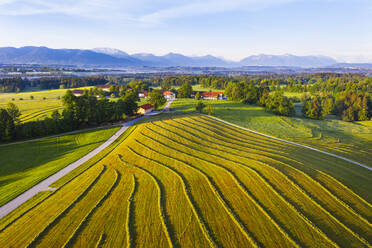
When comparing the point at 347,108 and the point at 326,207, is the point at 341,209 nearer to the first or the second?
the point at 326,207

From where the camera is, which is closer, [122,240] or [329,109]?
[122,240]

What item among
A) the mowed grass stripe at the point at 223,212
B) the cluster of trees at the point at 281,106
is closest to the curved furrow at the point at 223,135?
the mowed grass stripe at the point at 223,212

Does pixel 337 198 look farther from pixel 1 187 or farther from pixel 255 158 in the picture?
pixel 1 187

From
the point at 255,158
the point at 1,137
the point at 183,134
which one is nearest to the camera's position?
the point at 255,158

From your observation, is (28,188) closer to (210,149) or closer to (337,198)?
(210,149)

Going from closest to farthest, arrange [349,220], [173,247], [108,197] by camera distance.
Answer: [173,247]
[349,220]
[108,197]

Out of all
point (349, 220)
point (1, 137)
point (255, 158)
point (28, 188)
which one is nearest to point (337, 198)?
point (349, 220)
